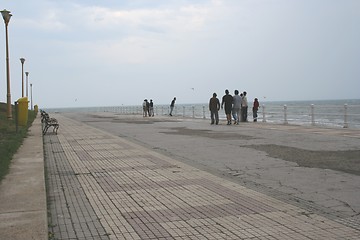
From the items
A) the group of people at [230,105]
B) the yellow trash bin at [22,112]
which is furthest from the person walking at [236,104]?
the yellow trash bin at [22,112]

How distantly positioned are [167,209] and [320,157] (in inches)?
228

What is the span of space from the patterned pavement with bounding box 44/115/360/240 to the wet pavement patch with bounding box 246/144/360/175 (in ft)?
8.63

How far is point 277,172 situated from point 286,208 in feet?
9.50

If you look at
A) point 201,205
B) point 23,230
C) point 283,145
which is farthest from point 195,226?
point 283,145

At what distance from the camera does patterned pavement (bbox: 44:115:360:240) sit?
4.91 metres

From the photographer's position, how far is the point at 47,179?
823 centimetres

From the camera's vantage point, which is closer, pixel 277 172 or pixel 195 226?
pixel 195 226

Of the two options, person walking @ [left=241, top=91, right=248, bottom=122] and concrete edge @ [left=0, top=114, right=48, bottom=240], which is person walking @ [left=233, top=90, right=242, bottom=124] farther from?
concrete edge @ [left=0, top=114, right=48, bottom=240]

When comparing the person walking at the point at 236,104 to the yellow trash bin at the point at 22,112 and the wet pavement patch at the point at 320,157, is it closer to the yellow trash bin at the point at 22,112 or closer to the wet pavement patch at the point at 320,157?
the yellow trash bin at the point at 22,112

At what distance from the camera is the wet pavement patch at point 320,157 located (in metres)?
9.16

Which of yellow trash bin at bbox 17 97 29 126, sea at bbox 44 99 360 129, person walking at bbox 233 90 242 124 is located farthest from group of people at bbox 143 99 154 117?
yellow trash bin at bbox 17 97 29 126

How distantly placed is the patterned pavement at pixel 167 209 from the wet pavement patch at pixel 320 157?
2.63m

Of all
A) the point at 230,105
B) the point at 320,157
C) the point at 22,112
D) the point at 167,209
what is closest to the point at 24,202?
the point at 167,209

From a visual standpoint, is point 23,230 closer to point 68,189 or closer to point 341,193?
point 68,189
